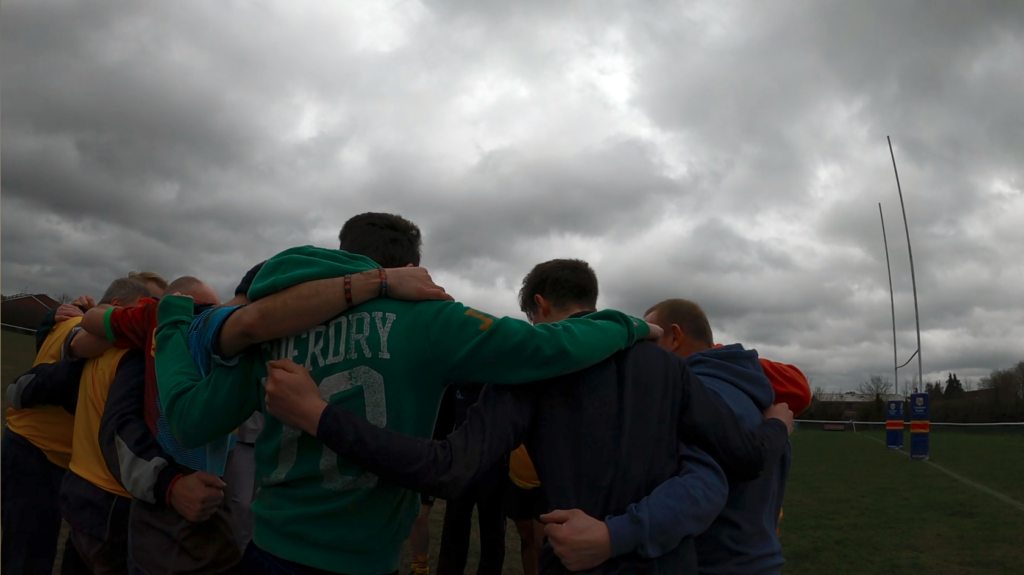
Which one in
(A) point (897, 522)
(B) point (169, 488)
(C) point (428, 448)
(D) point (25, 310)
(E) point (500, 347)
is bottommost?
(A) point (897, 522)

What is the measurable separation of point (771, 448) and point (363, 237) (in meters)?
1.41

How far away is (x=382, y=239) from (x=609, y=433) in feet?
2.87

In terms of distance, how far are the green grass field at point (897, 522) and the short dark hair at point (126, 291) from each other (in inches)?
125

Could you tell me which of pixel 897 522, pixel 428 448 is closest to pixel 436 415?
pixel 428 448

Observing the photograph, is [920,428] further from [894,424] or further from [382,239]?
[382,239]

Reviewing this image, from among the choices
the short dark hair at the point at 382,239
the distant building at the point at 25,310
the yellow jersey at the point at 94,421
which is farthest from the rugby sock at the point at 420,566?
the distant building at the point at 25,310

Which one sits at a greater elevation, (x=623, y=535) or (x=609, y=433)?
(x=609, y=433)

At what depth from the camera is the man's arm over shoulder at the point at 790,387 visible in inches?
97.8

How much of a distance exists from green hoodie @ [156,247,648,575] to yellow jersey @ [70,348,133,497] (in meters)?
1.51

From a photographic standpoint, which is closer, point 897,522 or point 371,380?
point 371,380

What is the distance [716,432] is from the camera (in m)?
1.84

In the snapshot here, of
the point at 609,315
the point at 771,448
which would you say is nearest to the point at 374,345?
the point at 609,315

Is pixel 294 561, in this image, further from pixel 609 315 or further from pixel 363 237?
pixel 609 315

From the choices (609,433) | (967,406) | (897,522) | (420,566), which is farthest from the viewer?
(967,406)
